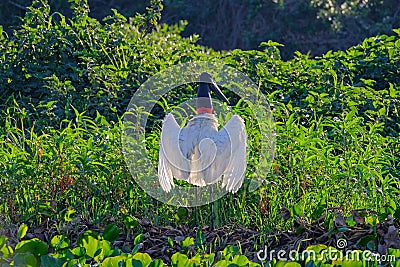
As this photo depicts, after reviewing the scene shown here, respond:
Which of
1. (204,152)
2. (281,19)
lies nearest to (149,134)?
(204,152)

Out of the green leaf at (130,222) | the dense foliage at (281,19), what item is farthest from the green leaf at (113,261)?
the dense foliage at (281,19)

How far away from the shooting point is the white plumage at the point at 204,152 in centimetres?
421

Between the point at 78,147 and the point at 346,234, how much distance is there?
5.75 ft

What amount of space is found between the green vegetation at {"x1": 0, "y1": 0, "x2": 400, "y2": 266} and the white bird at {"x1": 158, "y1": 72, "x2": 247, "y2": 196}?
22 cm

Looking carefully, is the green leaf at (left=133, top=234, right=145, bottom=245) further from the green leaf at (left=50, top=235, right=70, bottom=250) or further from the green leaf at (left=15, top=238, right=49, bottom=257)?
the green leaf at (left=15, top=238, right=49, bottom=257)

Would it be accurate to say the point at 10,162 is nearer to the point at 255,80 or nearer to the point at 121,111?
the point at 121,111

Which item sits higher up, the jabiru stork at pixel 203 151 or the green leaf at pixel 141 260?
the jabiru stork at pixel 203 151

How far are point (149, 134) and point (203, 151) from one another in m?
1.10

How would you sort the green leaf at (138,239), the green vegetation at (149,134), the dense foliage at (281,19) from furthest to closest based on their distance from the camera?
the dense foliage at (281,19)
the green vegetation at (149,134)
the green leaf at (138,239)

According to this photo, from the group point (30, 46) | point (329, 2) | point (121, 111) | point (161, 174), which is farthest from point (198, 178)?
point (329, 2)

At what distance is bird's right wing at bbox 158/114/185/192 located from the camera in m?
4.29

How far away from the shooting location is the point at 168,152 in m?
4.32

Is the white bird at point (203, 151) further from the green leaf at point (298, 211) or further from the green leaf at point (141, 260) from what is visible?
the green leaf at point (141, 260)

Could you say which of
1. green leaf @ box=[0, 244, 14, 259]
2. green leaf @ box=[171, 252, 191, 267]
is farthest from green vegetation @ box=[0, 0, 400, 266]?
green leaf @ box=[171, 252, 191, 267]
